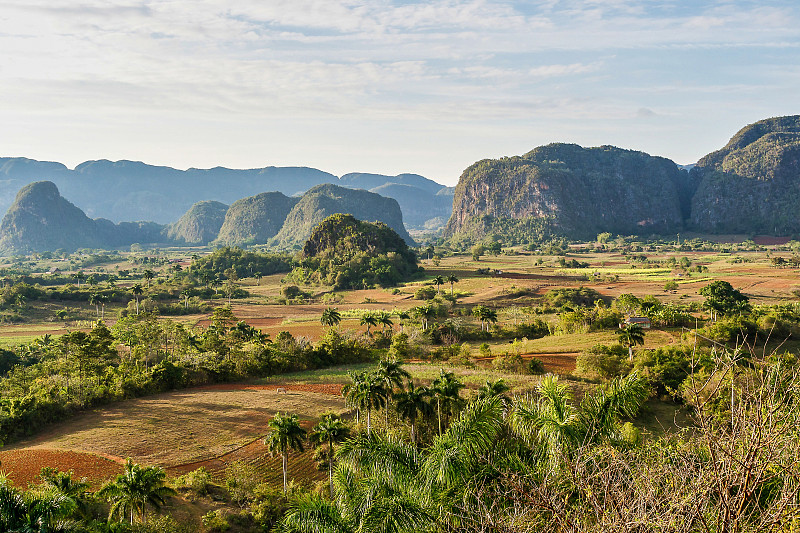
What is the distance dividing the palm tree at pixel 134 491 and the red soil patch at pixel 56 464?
18.7ft

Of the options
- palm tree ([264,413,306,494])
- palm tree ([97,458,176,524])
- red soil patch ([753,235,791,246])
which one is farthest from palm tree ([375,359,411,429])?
red soil patch ([753,235,791,246])

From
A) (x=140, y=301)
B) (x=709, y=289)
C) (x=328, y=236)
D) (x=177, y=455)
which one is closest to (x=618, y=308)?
(x=709, y=289)

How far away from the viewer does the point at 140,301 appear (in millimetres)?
82000

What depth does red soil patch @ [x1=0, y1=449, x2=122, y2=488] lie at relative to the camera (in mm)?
22422

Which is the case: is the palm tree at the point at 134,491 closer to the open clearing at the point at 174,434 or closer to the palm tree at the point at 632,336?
the open clearing at the point at 174,434

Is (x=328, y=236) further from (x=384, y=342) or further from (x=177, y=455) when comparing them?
(x=177, y=455)

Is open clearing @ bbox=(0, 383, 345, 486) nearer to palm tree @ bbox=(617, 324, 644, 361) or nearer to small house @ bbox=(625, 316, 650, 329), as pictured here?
palm tree @ bbox=(617, 324, 644, 361)

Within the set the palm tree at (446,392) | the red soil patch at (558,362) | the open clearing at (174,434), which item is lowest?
the red soil patch at (558,362)

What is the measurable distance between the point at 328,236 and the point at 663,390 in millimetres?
103562

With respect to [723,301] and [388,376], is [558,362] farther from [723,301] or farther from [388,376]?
[723,301]

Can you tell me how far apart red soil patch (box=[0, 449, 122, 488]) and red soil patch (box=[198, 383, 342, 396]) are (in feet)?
41.4

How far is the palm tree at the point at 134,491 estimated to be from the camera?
676 inches

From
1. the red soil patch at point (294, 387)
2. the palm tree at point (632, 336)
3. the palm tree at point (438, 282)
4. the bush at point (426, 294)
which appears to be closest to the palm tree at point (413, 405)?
the red soil patch at point (294, 387)

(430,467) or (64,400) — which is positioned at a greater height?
(430,467)
